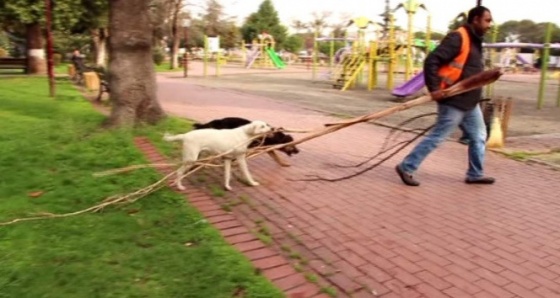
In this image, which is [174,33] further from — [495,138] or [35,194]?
[35,194]

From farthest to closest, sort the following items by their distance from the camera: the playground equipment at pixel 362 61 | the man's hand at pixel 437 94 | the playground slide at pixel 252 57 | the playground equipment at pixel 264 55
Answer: the playground slide at pixel 252 57, the playground equipment at pixel 264 55, the playground equipment at pixel 362 61, the man's hand at pixel 437 94

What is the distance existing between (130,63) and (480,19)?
17.2ft

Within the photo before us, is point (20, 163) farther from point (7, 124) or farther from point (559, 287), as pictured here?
point (559, 287)

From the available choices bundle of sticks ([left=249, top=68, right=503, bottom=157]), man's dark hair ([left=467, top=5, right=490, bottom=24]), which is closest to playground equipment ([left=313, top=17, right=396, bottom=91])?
man's dark hair ([left=467, top=5, right=490, bottom=24])

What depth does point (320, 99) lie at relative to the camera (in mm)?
15703

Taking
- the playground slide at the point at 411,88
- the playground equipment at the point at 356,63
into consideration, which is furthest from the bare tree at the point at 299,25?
the playground slide at the point at 411,88

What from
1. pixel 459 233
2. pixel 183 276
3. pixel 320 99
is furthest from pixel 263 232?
pixel 320 99

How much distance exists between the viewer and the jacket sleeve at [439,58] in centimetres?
521

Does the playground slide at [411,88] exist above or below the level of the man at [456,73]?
below

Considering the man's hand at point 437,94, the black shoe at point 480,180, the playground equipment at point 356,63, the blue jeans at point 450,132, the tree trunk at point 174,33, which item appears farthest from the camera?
the tree trunk at point 174,33

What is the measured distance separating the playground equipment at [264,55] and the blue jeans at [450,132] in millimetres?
33226

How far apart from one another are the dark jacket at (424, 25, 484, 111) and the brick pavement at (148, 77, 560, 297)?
99 centimetres

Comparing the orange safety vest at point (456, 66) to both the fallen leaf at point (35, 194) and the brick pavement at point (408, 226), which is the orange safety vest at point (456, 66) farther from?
the fallen leaf at point (35, 194)

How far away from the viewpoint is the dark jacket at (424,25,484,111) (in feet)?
17.1
